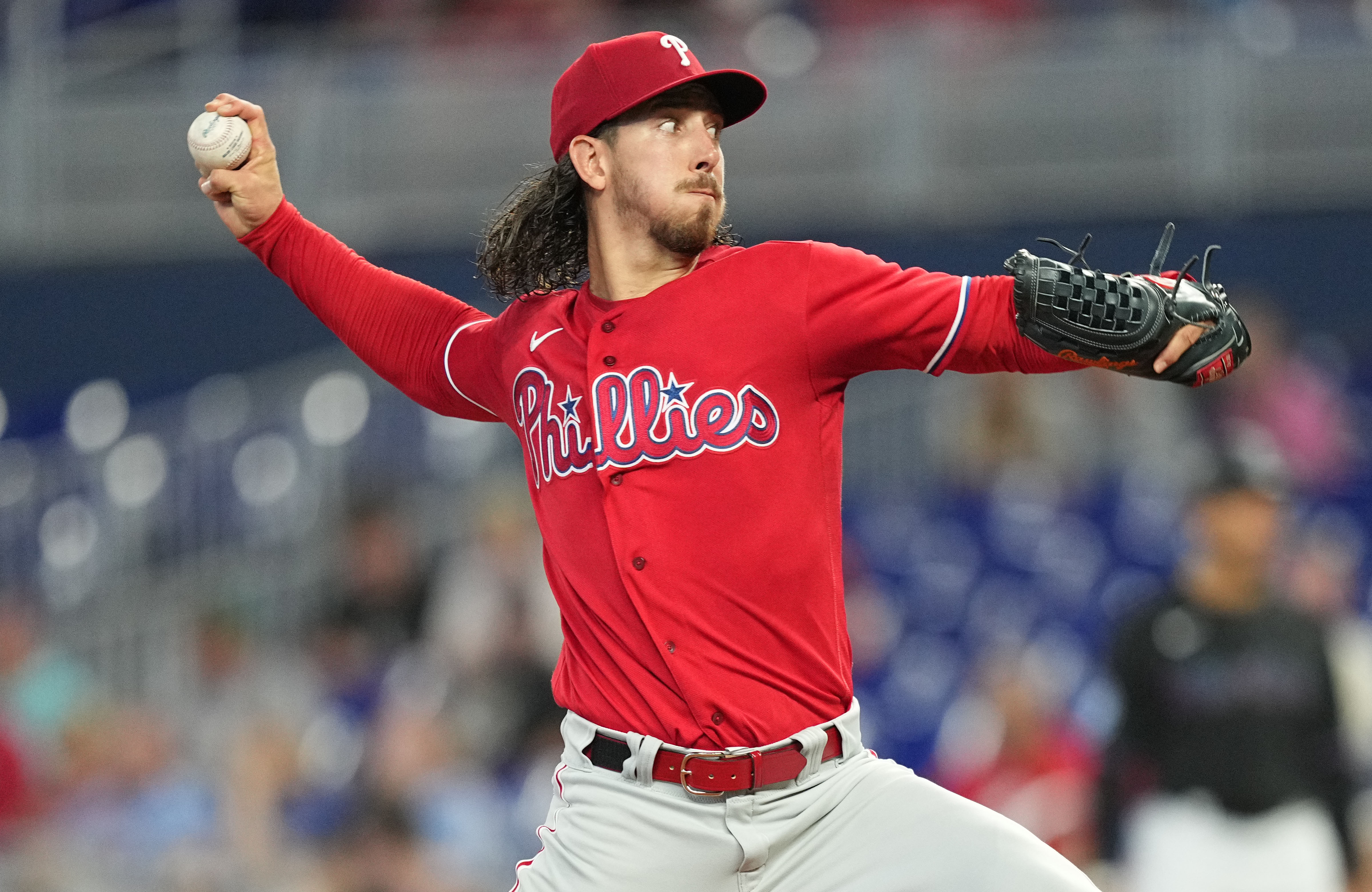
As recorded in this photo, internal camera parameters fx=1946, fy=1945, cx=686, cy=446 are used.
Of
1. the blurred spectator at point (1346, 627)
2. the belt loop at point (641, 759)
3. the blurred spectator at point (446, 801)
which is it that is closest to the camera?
the belt loop at point (641, 759)

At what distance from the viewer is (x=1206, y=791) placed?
244 inches

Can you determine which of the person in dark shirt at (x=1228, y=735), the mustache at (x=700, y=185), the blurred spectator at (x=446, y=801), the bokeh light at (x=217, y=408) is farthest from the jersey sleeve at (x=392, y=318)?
the bokeh light at (x=217, y=408)

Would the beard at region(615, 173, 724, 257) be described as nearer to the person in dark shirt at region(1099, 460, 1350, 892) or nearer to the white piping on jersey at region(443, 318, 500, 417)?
the white piping on jersey at region(443, 318, 500, 417)

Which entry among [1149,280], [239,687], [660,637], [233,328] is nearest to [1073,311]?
[1149,280]

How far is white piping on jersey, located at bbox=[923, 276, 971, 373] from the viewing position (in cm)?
346

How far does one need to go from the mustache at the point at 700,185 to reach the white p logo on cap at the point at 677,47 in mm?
218

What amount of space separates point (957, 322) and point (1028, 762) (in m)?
4.05

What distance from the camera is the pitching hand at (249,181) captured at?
4.25 meters

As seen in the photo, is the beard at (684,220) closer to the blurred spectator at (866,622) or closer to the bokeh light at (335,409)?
the blurred spectator at (866,622)

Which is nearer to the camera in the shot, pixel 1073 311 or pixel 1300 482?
pixel 1073 311

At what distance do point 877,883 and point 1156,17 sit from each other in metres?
7.59

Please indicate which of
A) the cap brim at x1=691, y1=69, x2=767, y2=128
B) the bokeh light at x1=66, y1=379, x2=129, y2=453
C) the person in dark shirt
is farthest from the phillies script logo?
the bokeh light at x1=66, y1=379, x2=129, y2=453

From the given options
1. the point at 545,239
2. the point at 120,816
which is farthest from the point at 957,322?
the point at 120,816

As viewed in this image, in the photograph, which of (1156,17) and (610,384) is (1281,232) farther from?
(610,384)
